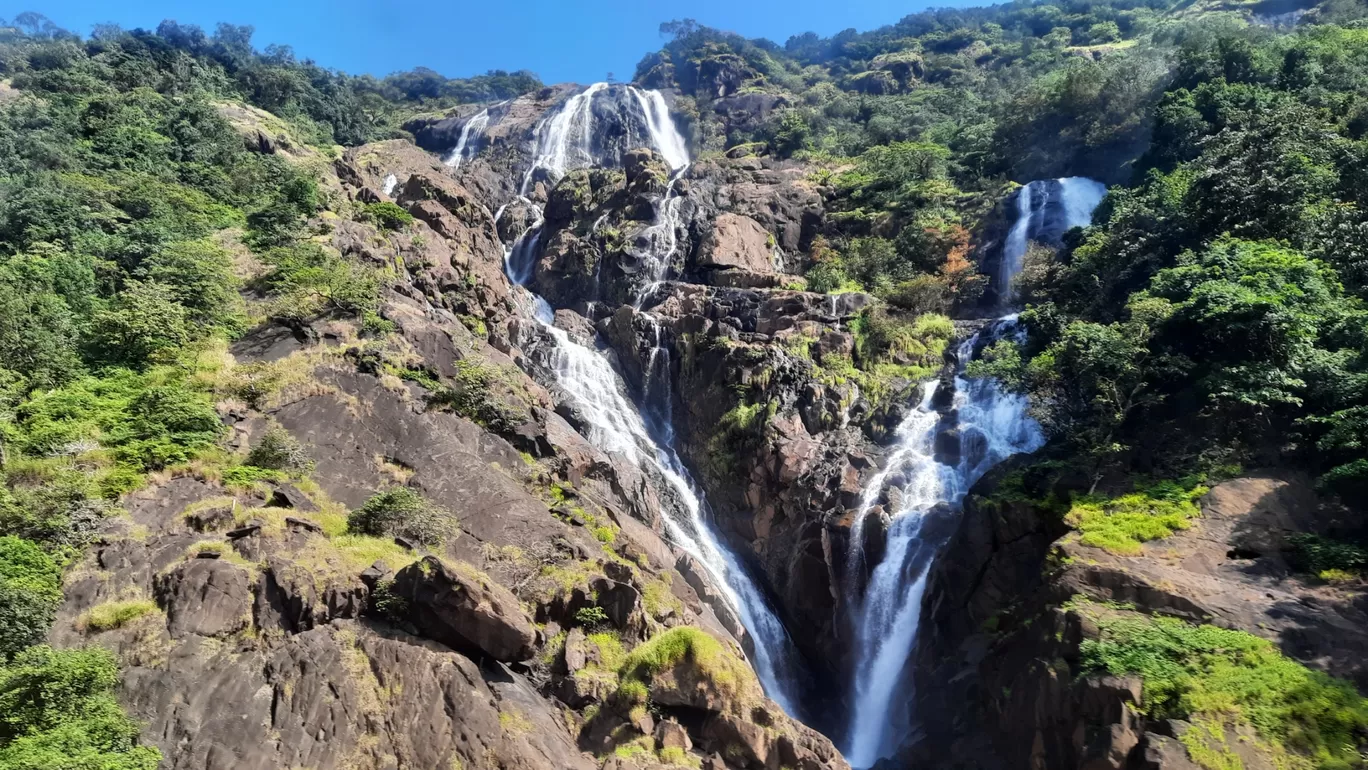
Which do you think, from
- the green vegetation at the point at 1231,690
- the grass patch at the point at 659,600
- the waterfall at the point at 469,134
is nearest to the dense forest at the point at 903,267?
the green vegetation at the point at 1231,690

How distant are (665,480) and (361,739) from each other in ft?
63.0

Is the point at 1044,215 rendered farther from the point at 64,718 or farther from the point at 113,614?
the point at 64,718

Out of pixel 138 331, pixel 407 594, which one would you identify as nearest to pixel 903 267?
pixel 407 594

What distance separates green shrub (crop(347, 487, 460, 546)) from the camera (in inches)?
638

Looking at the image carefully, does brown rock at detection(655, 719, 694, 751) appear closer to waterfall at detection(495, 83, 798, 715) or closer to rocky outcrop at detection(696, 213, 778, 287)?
waterfall at detection(495, 83, 798, 715)

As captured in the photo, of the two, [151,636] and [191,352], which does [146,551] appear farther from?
[191,352]

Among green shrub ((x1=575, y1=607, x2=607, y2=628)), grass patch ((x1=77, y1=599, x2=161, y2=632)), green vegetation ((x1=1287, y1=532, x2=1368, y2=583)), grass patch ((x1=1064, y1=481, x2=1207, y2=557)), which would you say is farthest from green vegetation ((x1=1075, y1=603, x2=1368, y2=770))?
grass patch ((x1=77, y1=599, x2=161, y2=632))

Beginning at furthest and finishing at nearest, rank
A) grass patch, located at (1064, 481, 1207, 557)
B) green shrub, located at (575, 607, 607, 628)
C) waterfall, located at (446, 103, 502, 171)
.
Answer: waterfall, located at (446, 103, 502, 171)
grass patch, located at (1064, 481, 1207, 557)
green shrub, located at (575, 607, 607, 628)

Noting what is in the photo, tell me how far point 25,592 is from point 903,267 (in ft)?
123

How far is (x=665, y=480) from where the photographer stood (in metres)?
30.1

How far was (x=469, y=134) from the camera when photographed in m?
68.2

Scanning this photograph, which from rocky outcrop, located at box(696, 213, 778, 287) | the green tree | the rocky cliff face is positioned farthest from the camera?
rocky outcrop, located at box(696, 213, 778, 287)

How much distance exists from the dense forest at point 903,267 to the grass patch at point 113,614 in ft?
1.73

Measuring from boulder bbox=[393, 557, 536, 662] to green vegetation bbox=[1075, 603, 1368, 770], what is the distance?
1154 cm
